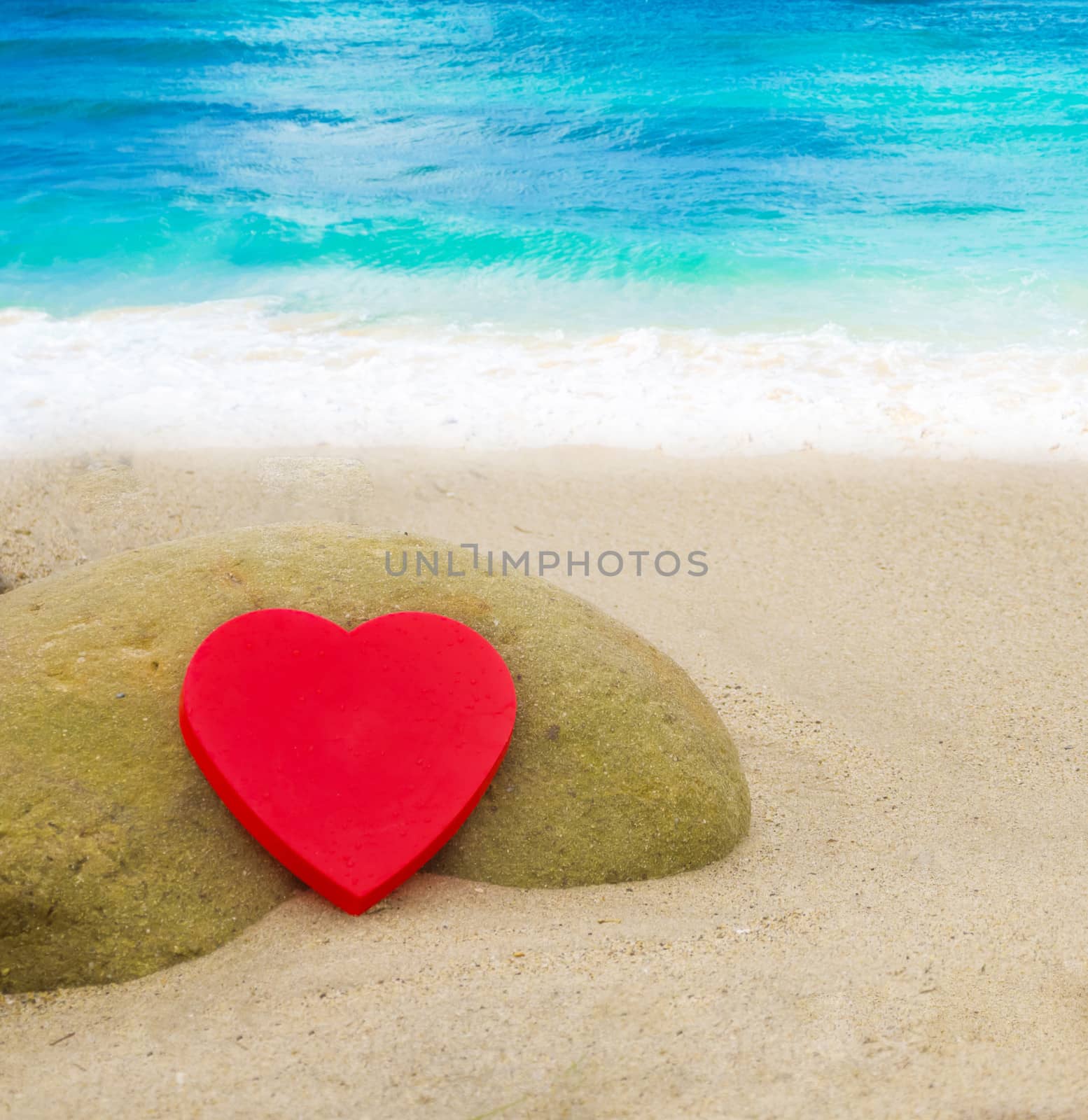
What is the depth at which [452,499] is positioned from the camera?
387cm

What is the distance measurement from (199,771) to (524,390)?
11.3 feet

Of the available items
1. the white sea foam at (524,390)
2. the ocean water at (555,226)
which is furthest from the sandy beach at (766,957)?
the ocean water at (555,226)

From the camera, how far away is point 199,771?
176cm

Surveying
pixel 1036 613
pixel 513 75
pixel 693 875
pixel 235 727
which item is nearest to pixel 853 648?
pixel 1036 613

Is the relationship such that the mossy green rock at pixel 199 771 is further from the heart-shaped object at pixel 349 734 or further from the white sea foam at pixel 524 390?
the white sea foam at pixel 524 390

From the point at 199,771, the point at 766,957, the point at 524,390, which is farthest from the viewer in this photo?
the point at 524,390

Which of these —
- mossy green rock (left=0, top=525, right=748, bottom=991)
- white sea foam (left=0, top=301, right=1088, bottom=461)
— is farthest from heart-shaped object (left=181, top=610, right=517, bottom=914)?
white sea foam (left=0, top=301, right=1088, bottom=461)

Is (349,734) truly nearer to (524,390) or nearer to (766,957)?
(766,957)

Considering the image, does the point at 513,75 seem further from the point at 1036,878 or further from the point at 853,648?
the point at 1036,878

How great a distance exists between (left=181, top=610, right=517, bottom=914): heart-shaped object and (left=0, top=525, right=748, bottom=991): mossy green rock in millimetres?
86

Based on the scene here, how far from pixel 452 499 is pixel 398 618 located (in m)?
1.94

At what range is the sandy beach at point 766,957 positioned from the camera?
131 centimetres

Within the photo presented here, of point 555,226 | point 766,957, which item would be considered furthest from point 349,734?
point 555,226

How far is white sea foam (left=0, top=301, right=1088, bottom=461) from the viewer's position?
14.2 feet
